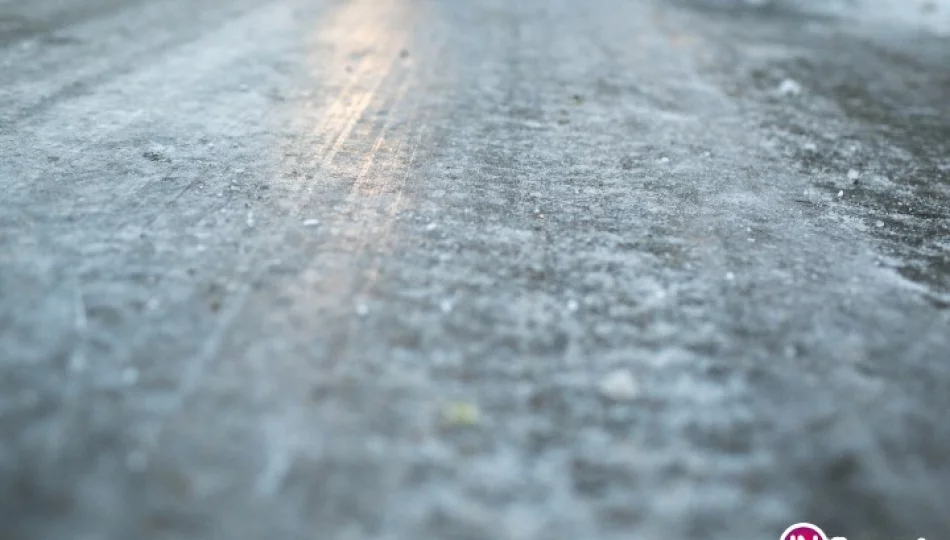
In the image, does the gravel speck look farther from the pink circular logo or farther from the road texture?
the pink circular logo

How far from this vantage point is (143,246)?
1980 mm

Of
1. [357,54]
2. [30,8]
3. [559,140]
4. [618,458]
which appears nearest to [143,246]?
[618,458]

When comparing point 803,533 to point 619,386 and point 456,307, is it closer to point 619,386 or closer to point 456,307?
point 619,386

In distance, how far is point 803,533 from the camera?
1.34 metres

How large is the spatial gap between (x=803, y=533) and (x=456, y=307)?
97cm

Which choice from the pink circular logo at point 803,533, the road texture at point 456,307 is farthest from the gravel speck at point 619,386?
the pink circular logo at point 803,533

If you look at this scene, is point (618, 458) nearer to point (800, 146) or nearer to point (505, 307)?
point (505, 307)

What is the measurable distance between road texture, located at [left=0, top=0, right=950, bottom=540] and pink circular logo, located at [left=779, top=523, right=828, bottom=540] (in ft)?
0.12

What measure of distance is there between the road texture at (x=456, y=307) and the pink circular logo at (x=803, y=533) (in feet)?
0.12

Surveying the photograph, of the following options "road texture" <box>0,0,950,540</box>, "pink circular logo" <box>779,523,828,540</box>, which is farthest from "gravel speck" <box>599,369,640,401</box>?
"pink circular logo" <box>779,523,828,540</box>

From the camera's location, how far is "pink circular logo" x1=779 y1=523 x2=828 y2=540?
4.37 feet

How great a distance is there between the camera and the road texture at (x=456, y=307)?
1.35 metres

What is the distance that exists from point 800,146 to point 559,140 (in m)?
1.10

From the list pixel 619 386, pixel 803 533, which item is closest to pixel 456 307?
pixel 619 386
